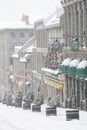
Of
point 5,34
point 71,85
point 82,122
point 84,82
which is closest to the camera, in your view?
point 82,122

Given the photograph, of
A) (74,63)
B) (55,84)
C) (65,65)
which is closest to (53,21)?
(55,84)

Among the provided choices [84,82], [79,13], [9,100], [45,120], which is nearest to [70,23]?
[79,13]

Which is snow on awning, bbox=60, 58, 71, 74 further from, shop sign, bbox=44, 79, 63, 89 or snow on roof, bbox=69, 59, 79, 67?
shop sign, bbox=44, 79, 63, 89

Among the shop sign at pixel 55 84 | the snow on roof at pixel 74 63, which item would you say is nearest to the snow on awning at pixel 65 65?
the snow on roof at pixel 74 63

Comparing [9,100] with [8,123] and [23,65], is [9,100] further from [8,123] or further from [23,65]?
[23,65]

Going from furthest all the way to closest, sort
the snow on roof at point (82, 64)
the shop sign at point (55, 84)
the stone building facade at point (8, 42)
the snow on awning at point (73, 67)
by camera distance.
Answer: the stone building facade at point (8, 42) < the shop sign at point (55, 84) < the snow on awning at point (73, 67) < the snow on roof at point (82, 64)

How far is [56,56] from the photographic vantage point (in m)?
58.5

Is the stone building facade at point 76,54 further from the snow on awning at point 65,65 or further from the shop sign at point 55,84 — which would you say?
the shop sign at point 55,84

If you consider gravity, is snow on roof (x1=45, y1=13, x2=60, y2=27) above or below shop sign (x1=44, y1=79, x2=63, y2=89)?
above

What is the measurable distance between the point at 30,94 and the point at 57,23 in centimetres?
1156

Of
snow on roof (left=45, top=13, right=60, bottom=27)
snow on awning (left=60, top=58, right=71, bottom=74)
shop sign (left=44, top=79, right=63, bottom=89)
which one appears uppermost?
snow on roof (left=45, top=13, right=60, bottom=27)

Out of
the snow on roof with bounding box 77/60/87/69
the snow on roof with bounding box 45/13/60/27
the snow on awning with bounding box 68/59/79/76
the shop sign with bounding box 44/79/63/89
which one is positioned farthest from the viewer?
the snow on roof with bounding box 45/13/60/27

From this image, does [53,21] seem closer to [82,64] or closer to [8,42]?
[82,64]

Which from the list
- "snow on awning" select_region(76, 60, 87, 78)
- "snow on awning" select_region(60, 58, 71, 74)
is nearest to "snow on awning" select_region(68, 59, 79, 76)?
"snow on awning" select_region(60, 58, 71, 74)
